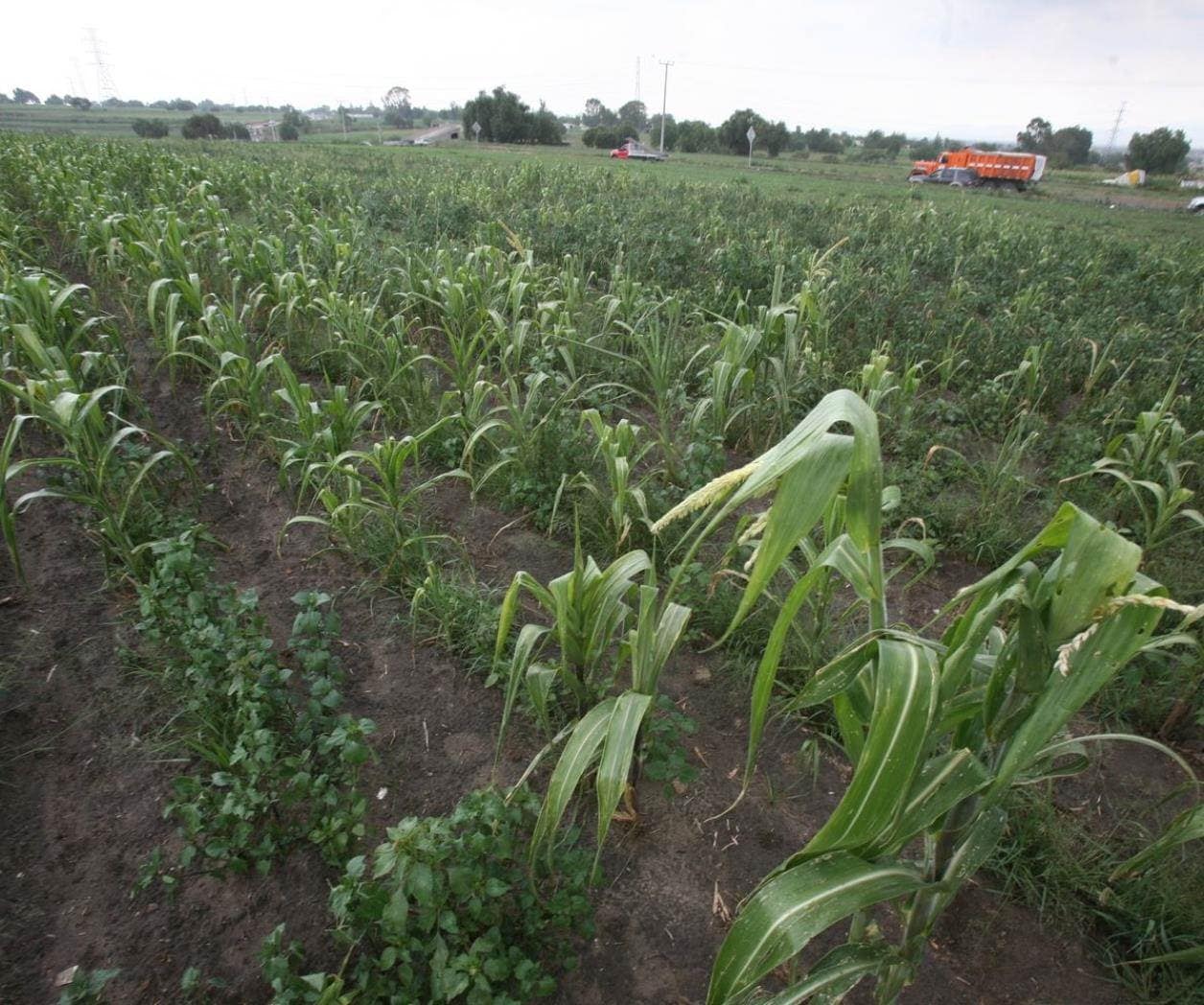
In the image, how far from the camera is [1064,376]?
404 cm

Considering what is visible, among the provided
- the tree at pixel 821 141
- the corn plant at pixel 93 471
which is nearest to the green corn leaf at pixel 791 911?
the corn plant at pixel 93 471

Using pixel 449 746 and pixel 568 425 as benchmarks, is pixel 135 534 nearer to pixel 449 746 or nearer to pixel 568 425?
pixel 449 746

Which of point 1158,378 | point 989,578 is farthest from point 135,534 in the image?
point 1158,378

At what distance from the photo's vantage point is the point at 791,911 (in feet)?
3.01

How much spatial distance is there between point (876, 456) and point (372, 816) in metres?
1.52

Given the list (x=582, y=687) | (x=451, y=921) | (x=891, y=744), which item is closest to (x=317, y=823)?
(x=451, y=921)

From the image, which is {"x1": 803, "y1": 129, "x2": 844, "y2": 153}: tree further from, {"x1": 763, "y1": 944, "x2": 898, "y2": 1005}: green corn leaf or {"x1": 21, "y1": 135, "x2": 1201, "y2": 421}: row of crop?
{"x1": 763, "y1": 944, "x2": 898, "y2": 1005}: green corn leaf

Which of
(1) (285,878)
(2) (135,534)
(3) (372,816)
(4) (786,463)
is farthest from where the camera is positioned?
(2) (135,534)

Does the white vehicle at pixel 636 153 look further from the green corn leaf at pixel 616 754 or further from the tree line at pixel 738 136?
the green corn leaf at pixel 616 754

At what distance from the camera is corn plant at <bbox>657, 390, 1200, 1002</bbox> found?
2.55 feet

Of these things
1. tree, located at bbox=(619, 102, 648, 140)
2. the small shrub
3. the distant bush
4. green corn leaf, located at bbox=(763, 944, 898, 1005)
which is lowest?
the small shrub

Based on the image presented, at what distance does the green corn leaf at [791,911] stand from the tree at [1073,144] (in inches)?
2622

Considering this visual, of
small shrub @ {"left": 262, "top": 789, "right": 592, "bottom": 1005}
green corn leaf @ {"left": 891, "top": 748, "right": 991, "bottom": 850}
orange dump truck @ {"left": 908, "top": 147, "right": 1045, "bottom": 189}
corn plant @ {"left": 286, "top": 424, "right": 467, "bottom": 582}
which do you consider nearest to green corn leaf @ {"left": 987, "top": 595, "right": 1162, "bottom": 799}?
green corn leaf @ {"left": 891, "top": 748, "right": 991, "bottom": 850}

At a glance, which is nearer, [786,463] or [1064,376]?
[786,463]
